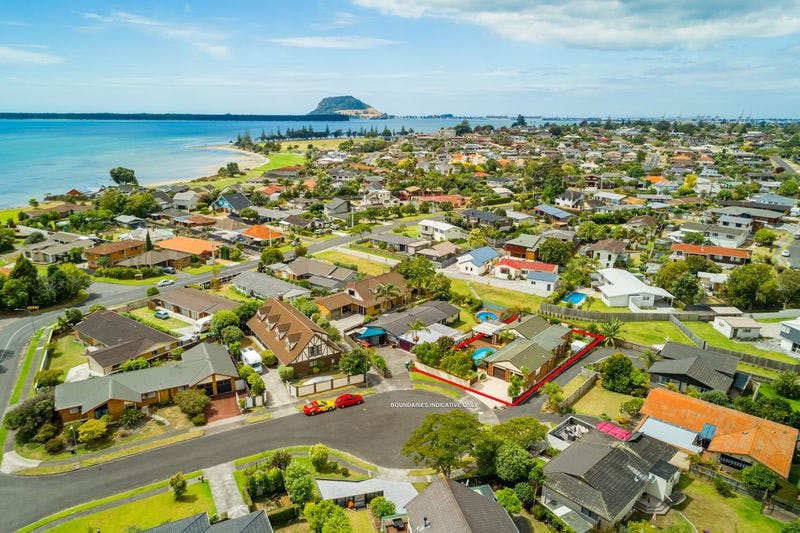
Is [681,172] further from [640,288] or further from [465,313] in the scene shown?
[465,313]

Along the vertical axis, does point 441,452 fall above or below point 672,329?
above

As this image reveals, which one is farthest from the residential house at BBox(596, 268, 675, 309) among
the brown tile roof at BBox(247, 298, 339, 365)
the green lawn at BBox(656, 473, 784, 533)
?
the brown tile roof at BBox(247, 298, 339, 365)

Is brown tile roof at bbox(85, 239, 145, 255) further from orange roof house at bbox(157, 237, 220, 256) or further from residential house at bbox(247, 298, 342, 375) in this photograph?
residential house at bbox(247, 298, 342, 375)

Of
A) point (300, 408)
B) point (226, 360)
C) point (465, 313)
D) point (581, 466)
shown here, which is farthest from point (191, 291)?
point (581, 466)

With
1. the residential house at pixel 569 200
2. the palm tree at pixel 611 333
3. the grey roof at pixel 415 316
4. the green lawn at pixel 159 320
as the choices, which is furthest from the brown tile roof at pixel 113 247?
the residential house at pixel 569 200

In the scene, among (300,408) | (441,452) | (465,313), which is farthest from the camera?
(465,313)

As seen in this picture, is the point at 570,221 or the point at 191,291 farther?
the point at 570,221
